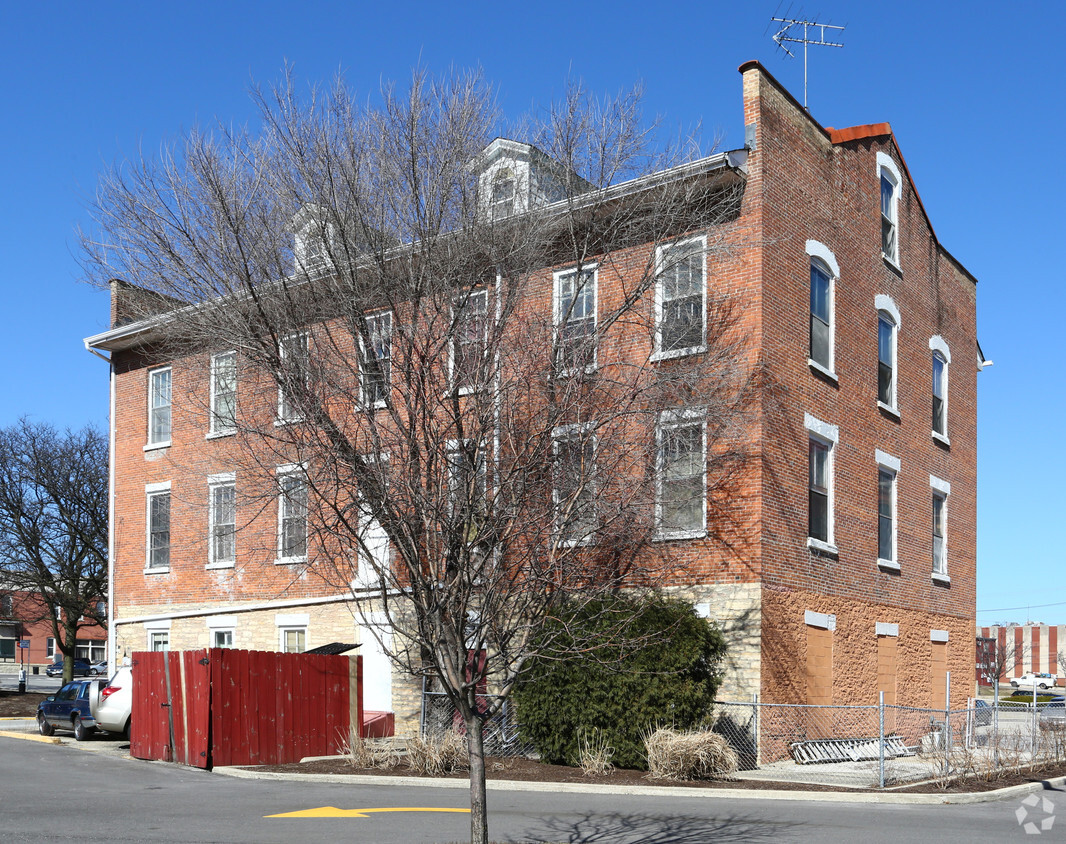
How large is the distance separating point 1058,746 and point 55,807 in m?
15.0

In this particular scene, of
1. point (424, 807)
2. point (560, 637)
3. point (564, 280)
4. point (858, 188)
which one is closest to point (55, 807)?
point (424, 807)

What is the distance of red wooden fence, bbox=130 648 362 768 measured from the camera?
18.9 m

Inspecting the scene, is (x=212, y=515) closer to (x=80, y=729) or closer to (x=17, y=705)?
(x=80, y=729)

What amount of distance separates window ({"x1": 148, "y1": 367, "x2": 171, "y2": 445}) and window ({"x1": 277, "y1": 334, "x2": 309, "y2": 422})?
15.4m

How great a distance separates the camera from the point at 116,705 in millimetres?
23438

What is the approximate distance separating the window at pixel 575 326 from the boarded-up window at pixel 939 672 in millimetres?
11372

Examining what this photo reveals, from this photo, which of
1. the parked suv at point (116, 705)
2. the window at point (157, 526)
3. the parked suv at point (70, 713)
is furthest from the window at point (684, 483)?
the window at point (157, 526)

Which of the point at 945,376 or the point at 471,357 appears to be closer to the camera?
the point at 471,357

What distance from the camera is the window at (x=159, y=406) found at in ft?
93.5

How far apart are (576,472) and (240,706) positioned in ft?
31.7

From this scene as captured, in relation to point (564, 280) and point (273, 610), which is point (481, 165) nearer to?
point (564, 280)

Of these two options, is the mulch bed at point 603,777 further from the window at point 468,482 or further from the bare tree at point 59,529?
the bare tree at point 59,529

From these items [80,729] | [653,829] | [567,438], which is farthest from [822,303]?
[80,729]

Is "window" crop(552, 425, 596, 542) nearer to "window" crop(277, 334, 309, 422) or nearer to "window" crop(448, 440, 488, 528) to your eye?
"window" crop(448, 440, 488, 528)
